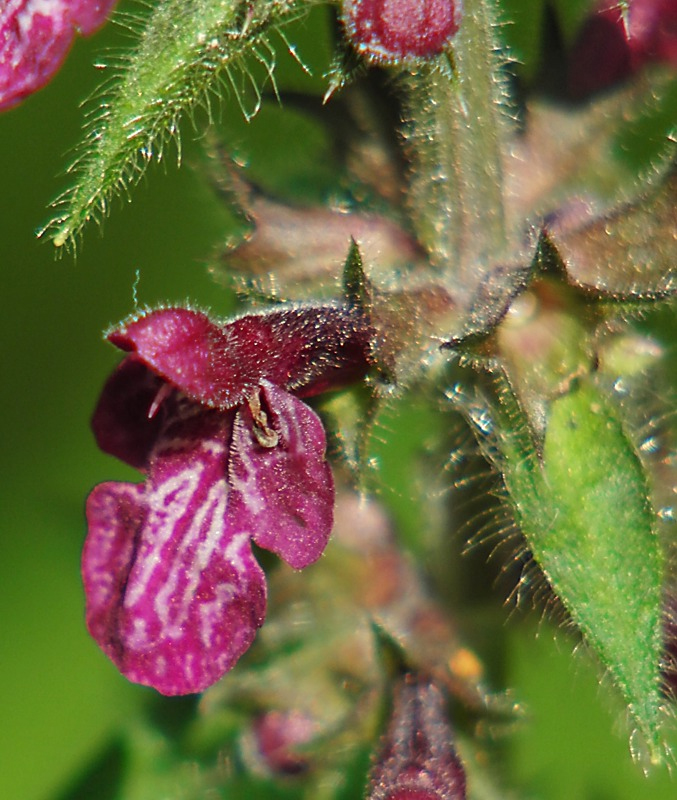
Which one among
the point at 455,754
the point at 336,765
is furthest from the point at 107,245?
the point at 455,754

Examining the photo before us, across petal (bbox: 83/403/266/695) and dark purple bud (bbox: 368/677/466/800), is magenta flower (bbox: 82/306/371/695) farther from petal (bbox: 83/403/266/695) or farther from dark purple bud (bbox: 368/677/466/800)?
dark purple bud (bbox: 368/677/466/800)

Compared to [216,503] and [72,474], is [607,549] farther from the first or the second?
[72,474]

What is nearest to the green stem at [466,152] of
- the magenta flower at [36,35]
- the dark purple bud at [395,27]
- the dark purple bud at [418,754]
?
the dark purple bud at [395,27]

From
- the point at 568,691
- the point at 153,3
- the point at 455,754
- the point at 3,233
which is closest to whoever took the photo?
the point at 153,3

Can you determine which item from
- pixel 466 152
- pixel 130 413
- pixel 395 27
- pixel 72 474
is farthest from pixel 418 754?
pixel 72 474

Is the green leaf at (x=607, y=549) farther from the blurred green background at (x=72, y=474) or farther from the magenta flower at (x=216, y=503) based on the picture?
the blurred green background at (x=72, y=474)

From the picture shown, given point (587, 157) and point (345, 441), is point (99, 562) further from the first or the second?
point (587, 157)

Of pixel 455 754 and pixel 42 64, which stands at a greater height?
pixel 42 64
